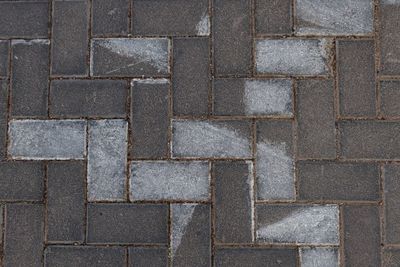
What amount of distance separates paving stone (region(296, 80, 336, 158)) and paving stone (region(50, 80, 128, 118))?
88cm

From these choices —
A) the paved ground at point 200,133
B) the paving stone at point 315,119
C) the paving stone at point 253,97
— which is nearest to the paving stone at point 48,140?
the paved ground at point 200,133

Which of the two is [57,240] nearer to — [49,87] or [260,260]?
[49,87]

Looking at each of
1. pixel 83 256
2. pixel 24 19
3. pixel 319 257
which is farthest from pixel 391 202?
pixel 24 19

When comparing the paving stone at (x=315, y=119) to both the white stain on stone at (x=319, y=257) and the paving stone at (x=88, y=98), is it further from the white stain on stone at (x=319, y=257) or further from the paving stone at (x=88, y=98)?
the paving stone at (x=88, y=98)

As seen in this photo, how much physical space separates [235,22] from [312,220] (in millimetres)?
1056

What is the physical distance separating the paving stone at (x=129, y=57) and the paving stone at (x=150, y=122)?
99 millimetres

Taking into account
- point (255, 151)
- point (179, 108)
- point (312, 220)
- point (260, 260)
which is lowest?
point (260, 260)

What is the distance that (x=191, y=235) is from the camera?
246 centimetres

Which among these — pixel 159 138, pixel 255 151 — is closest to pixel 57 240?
pixel 159 138

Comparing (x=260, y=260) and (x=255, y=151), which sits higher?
(x=255, y=151)

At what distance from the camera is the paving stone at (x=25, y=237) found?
2.50 meters

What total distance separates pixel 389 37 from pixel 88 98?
5.04ft

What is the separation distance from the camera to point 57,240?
2.50 meters

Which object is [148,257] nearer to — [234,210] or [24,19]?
[234,210]
